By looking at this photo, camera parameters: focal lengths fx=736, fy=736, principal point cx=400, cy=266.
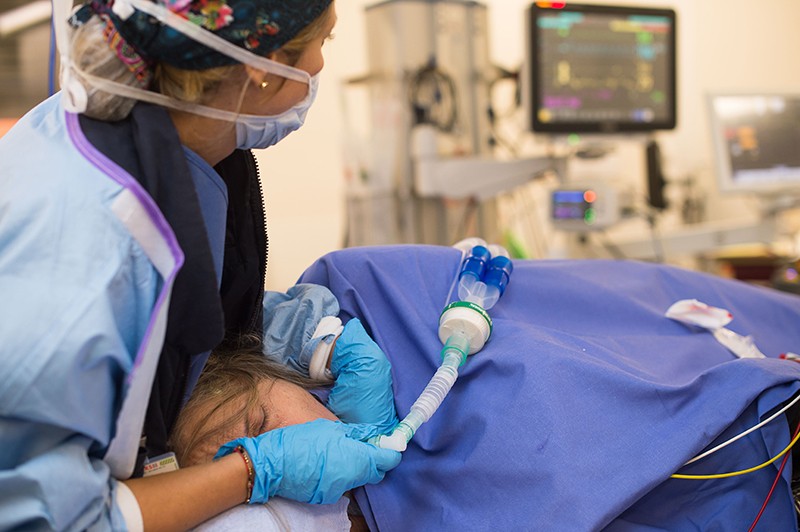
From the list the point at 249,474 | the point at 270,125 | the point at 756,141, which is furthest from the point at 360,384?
the point at 756,141

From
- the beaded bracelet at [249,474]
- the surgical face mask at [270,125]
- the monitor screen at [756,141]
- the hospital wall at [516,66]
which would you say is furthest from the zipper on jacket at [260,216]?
the monitor screen at [756,141]

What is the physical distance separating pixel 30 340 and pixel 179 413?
38 centimetres

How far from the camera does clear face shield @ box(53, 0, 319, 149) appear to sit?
2.69 feet

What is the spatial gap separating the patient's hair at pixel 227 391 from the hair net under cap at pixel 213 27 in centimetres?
52

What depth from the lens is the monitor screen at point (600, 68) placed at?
257 cm

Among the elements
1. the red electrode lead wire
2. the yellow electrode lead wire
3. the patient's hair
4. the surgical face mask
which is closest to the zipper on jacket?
the patient's hair

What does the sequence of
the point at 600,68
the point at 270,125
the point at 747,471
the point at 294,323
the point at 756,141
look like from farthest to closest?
the point at 756,141
the point at 600,68
the point at 294,323
the point at 747,471
the point at 270,125

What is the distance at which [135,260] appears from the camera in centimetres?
80

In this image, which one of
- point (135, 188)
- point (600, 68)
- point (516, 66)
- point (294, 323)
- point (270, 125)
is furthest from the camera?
point (516, 66)

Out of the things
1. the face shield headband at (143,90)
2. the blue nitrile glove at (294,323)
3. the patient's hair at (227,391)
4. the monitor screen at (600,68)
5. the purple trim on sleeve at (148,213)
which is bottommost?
the patient's hair at (227,391)

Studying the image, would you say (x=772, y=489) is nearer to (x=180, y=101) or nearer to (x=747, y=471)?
(x=747, y=471)

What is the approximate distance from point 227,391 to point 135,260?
411mm

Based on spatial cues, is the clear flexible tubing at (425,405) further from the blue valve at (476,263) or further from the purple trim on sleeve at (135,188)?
the purple trim on sleeve at (135,188)

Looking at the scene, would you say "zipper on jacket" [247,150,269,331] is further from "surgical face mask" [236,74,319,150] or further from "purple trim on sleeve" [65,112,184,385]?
"purple trim on sleeve" [65,112,184,385]
